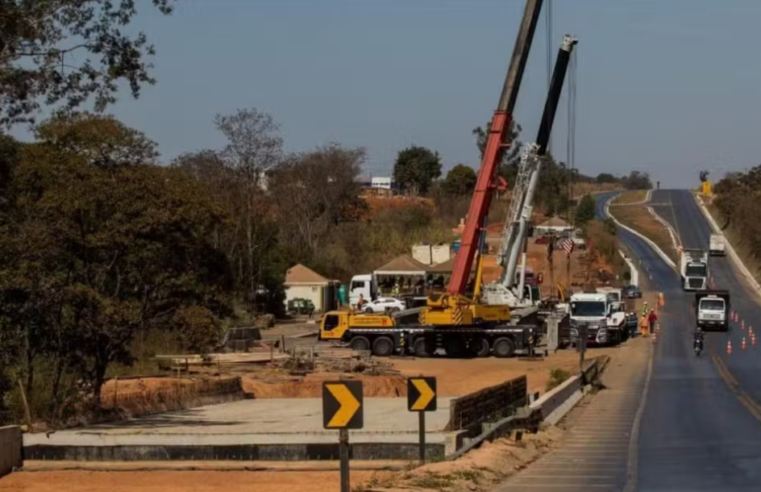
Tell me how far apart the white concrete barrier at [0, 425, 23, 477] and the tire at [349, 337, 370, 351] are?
34791 mm

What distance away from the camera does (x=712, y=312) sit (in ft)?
241

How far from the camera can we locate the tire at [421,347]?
58031 millimetres

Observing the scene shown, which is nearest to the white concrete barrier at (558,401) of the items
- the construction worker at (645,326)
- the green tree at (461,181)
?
the construction worker at (645,326)

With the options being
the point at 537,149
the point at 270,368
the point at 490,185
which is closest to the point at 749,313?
the point at 537,149

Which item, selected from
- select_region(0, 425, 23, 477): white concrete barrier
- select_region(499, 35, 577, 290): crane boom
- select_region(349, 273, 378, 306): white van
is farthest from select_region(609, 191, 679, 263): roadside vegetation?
select_region(0, 425, 23, 477): white concrete barrier

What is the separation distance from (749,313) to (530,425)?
6454cm

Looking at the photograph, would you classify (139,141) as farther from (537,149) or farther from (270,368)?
(537,149)

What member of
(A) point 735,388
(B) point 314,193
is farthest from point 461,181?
(A) point 735,388

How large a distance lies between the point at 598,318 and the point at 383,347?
14219 mm

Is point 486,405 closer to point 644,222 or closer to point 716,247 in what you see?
point 716,247

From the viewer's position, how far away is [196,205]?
100 ft

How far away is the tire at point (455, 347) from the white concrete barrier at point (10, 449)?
3505cm

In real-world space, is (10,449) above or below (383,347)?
below

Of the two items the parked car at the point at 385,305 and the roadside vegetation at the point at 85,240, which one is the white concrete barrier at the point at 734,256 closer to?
the parked car at the point at 385,305
